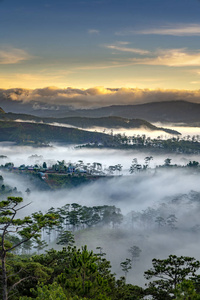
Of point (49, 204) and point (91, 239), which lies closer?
point (91, 239)

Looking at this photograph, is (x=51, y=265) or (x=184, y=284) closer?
(x=184, y=284)

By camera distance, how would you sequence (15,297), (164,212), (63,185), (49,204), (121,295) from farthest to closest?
(63,185) → (49,204) → (164,212) → (121,295) → (15,297)

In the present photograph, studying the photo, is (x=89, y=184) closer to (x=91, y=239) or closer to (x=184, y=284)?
(x=91, y=239)

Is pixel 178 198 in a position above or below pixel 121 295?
below

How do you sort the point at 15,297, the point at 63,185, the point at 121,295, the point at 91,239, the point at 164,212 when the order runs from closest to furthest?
the point at 15,297
the point at 121,295
the point at 91,239
the point at 164,212
the point at 63,185

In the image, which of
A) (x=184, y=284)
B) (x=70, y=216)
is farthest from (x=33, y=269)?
(x=70, y=216)

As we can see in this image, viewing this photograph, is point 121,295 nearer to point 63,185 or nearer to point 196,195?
point 196,195

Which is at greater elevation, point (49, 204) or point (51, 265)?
point (51, 265)

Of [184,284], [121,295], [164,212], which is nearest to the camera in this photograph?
[184,284]

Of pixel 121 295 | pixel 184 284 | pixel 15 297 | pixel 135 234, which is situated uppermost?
pixel 184 284

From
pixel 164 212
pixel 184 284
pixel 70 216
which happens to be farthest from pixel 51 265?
pixel 164 212
